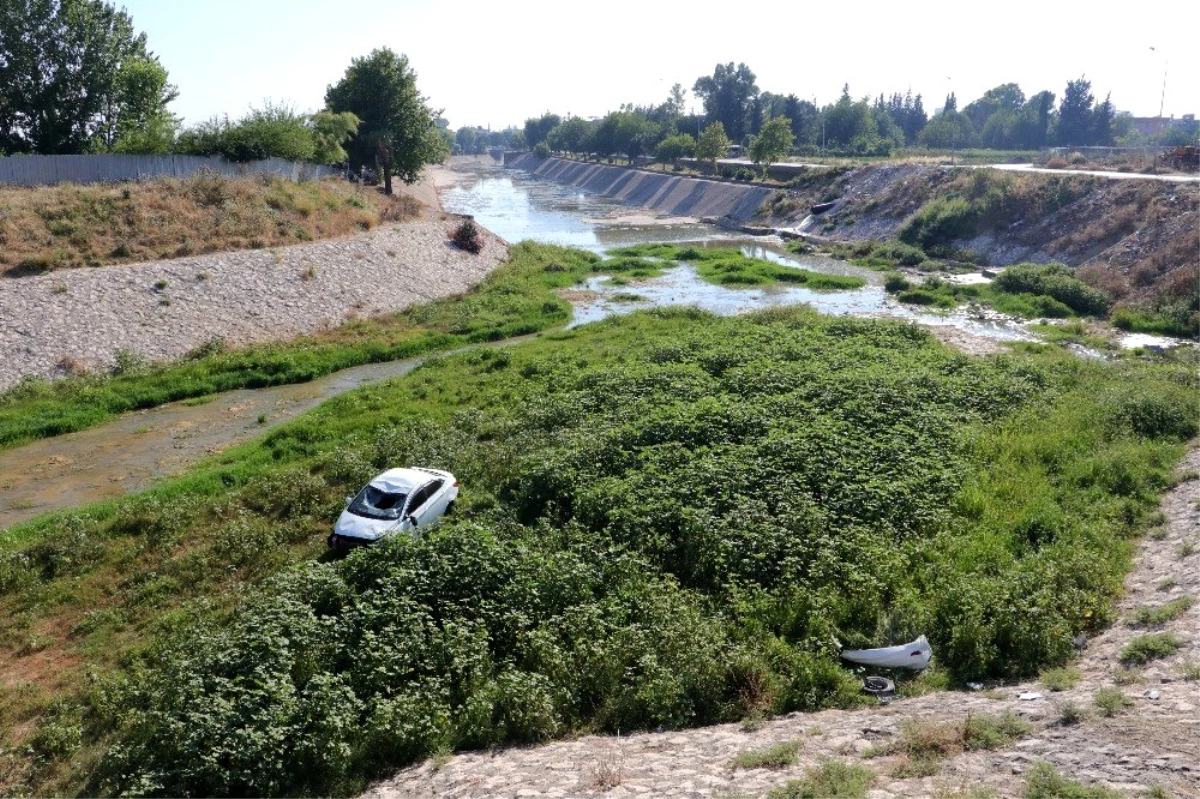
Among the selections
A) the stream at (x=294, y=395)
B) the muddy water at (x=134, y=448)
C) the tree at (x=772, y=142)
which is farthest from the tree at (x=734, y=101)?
the muddy water at (x=134, y=448)

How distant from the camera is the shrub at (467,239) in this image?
55.6 m

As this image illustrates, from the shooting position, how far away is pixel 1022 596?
13352 mm

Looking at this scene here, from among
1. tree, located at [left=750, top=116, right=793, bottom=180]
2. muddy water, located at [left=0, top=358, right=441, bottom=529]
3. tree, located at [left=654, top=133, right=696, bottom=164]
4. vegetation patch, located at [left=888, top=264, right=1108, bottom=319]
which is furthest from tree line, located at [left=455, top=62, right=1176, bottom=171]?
muddy water, located at [left=0, top=358, right=441, bottom=529]

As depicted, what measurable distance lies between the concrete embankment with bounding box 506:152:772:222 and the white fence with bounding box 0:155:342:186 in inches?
2125

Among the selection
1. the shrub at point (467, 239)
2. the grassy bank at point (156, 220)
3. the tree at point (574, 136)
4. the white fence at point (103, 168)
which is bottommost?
the shrub at point (467, 239)

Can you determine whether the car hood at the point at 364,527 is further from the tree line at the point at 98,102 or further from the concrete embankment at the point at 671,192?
the concrete embankment at the point at 671,192

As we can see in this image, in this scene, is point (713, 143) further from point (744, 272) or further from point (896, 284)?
point (896, 284)

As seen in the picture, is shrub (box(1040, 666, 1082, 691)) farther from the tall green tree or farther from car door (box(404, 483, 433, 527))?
the tall green tree

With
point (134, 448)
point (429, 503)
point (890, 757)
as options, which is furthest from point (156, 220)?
point (890, 757)

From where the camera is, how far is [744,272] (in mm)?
54688

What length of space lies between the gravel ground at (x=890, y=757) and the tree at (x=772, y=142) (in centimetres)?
9307

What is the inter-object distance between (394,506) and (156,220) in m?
29.9

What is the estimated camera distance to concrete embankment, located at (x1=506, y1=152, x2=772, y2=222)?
92.8m

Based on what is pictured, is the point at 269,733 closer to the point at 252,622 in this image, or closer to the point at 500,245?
the point at 252,622
